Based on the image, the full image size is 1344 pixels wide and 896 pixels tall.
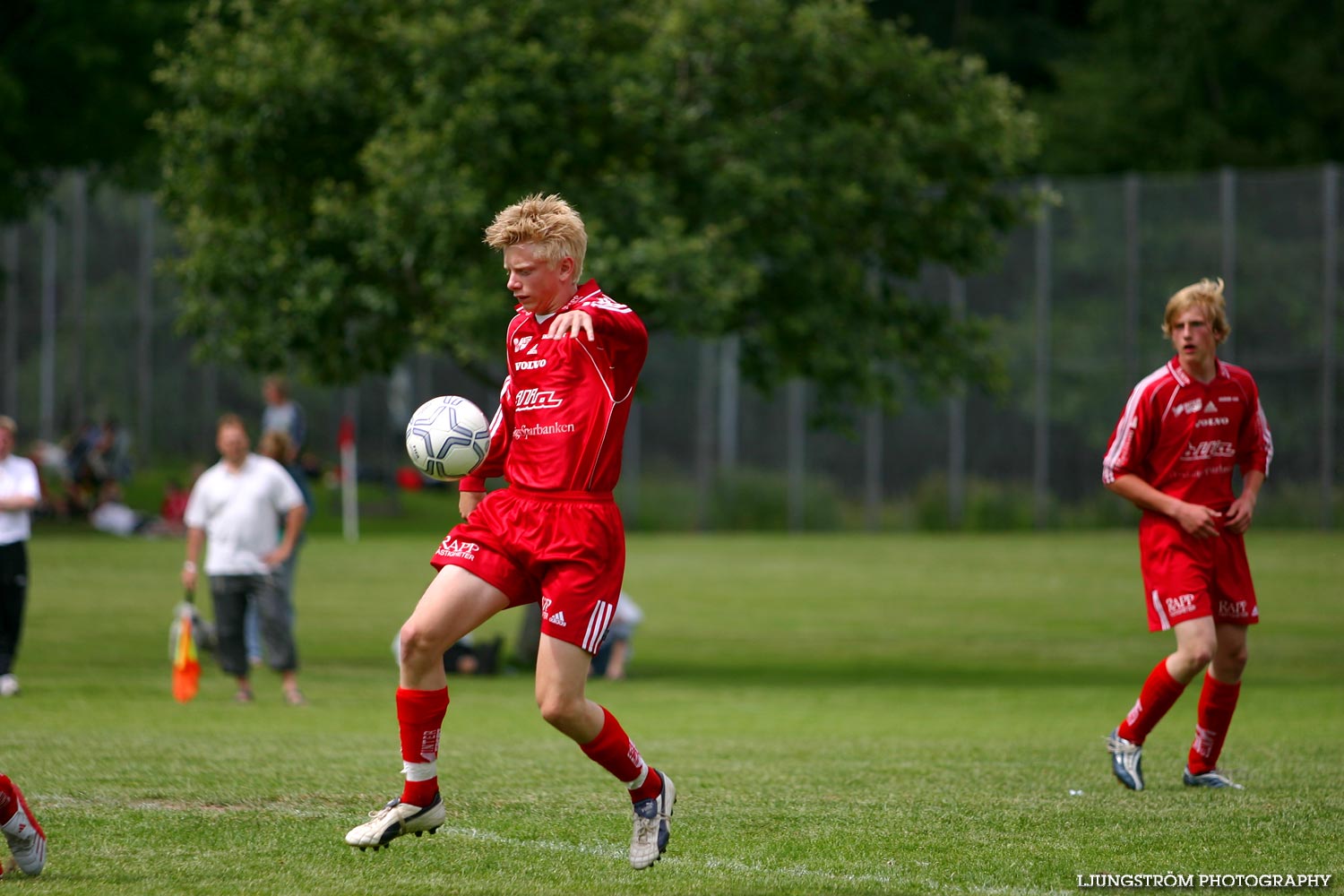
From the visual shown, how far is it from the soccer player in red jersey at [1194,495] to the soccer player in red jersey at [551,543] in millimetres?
3039

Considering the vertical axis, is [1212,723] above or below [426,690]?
below

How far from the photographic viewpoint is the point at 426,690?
235 inches

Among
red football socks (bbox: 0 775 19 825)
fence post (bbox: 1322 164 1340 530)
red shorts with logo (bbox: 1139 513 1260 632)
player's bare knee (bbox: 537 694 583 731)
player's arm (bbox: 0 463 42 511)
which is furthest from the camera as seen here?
fence post (bbox: 1322 164 1340 530)

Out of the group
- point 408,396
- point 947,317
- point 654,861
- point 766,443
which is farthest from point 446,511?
point 654,861

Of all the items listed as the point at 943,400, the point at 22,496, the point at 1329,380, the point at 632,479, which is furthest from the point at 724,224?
the point at 632,479

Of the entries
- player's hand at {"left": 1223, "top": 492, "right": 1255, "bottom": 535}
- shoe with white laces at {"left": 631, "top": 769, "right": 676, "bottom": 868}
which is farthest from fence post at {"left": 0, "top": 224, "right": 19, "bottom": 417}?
shoe with white laces at {"left": 631, "top": 769, "right": 676, "bottom": 868}

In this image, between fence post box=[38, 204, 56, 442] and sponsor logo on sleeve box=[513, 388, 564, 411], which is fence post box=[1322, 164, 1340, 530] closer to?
fence post box=[38, 204, 56, 442]

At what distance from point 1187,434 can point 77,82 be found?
28.6 meters

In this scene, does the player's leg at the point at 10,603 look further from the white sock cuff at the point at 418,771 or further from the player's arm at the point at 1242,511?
the player's arm at the point at 1242,511

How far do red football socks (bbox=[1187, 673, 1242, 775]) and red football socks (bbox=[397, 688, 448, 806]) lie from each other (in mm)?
4013

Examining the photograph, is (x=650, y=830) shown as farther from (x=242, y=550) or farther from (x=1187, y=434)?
(x=242, y=550)

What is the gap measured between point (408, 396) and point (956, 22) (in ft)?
80.6

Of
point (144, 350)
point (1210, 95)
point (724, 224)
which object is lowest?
point (144, 350)

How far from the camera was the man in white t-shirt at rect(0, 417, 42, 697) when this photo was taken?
44.1ft
